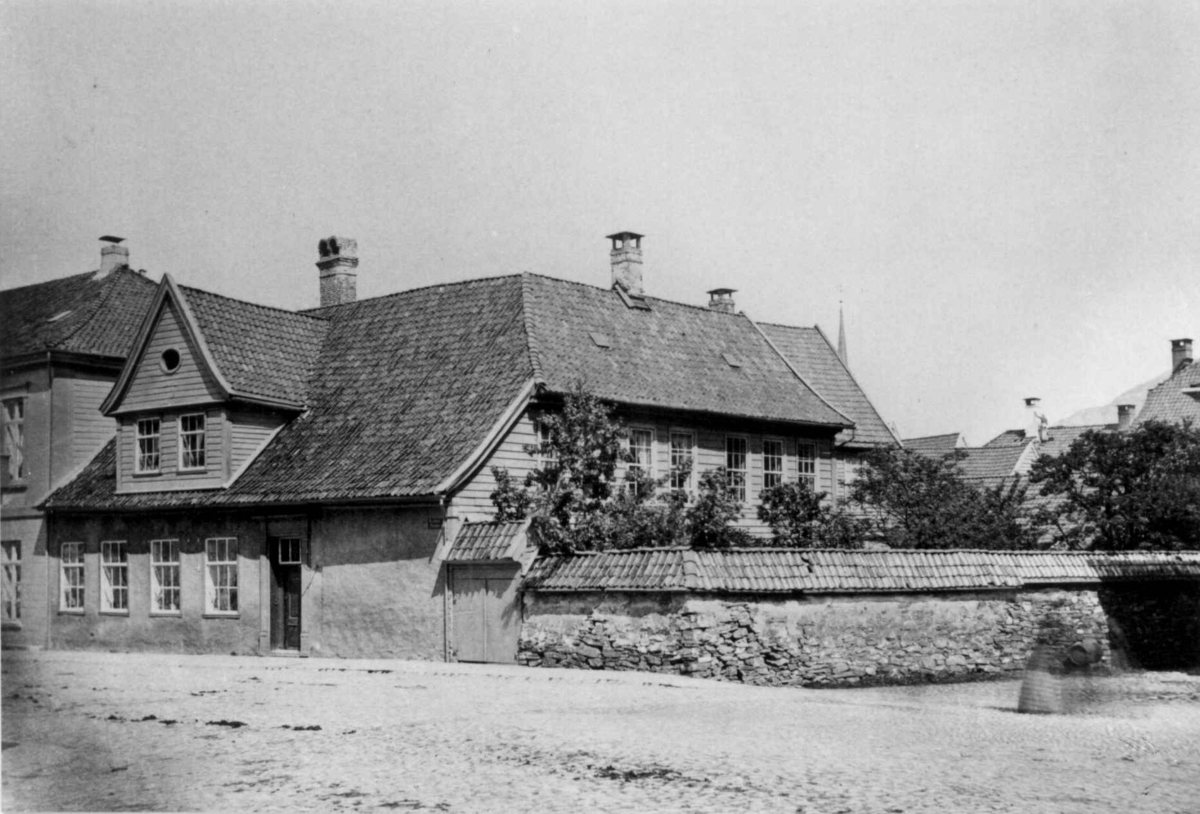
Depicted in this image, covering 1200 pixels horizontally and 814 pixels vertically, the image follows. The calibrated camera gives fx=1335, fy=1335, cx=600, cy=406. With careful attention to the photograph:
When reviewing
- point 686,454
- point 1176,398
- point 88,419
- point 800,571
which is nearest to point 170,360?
point 88,419

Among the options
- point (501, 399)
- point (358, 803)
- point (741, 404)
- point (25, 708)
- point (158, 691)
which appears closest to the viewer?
point (358, 803)

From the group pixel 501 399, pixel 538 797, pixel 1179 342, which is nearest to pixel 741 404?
pixel 501 399

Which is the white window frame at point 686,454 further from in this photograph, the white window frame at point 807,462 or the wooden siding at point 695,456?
the white window frame at point 807,462

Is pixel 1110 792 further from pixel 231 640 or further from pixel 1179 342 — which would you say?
pixel 1179 342

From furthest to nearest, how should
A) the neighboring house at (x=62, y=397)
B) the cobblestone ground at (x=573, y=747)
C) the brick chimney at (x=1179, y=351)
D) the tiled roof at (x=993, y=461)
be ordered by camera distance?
the tiled roof at (x=993, y=461) → the brick chimney at (x=1179, y=351) → the neighboring house at (x=62, y=397) → the cobblestone ground at (x=573, y=747)

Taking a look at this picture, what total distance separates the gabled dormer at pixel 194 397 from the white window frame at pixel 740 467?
960 cm

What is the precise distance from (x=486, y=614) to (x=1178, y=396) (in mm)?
36016

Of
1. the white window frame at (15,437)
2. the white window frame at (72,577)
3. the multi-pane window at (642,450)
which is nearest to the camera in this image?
the white window frame at (15,437)

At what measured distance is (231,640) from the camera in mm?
25906

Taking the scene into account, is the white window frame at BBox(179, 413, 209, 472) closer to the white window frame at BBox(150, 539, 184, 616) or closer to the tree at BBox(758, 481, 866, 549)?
the white window frame at BBox(150, 539, 184, 616)

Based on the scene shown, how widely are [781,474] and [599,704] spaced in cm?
1699

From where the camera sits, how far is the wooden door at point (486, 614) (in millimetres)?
21797

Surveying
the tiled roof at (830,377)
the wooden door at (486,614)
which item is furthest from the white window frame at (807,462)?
the wooden door at (486,614)

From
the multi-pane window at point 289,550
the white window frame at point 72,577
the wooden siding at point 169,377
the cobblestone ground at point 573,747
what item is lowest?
the cobblestone ground at point 573,747
